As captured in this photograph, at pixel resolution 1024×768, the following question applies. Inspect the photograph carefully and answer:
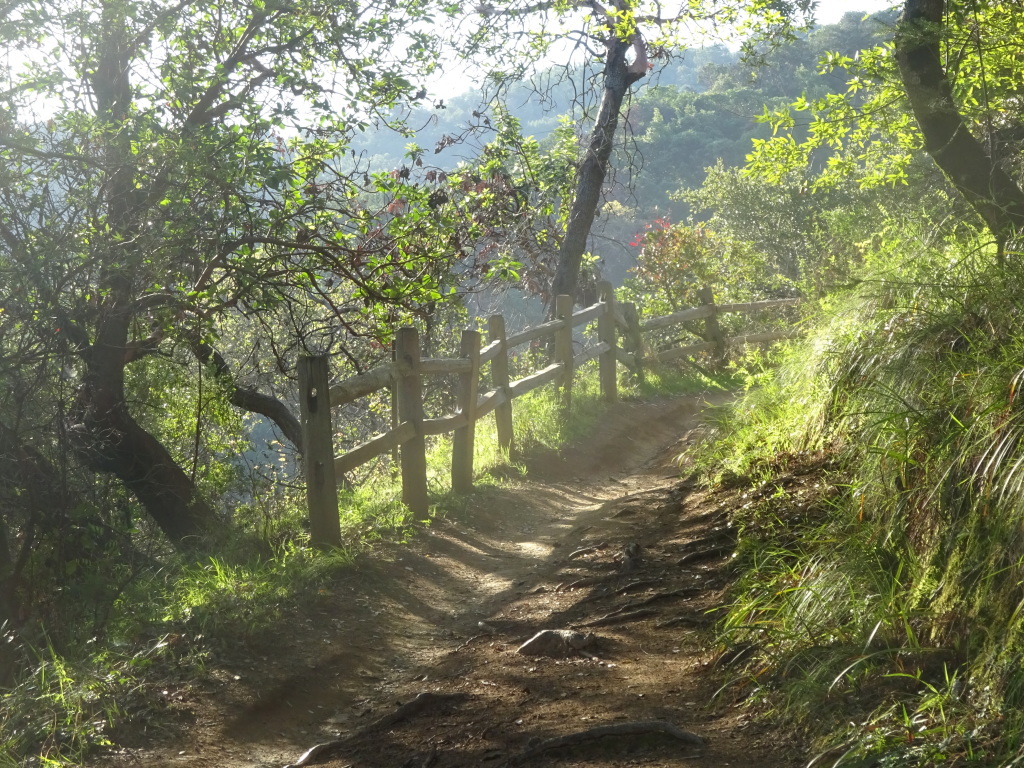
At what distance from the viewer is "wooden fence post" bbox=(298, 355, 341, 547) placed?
6602mm

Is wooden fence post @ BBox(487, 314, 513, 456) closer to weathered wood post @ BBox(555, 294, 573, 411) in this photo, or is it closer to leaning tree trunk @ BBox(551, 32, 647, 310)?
weathered wood post @ BBox(555, 294, 573, 411)

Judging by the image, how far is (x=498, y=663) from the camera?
4805 millimetres

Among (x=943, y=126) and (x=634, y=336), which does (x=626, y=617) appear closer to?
(x=943, y=126)

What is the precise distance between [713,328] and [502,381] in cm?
695

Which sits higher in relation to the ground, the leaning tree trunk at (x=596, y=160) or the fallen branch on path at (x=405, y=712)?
the leaning tree trunk at (x=596, y=160)

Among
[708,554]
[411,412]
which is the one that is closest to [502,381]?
[411,412]

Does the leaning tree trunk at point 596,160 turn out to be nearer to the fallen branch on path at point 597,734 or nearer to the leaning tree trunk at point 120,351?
the leaning tree trunk at point 120,351

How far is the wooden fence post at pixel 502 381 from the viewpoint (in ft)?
32.9

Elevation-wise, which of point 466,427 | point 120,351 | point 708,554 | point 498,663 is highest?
point 120,351

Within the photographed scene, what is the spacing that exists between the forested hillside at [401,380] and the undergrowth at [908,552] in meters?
0.02

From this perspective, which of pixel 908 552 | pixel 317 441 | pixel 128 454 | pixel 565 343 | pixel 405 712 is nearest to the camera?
pixel 908 552

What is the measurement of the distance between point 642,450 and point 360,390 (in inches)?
190

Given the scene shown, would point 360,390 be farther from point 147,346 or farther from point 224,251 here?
point 147,346

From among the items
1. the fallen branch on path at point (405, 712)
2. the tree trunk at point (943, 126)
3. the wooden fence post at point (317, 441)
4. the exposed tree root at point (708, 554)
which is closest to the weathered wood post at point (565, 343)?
the wooden fence post at point (317, 441)
